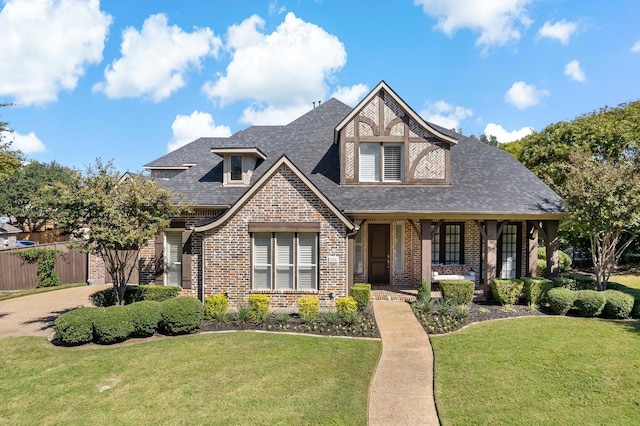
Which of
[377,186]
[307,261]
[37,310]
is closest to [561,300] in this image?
[377,186]

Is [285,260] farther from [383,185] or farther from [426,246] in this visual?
[383,185]

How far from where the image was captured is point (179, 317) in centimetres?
1109

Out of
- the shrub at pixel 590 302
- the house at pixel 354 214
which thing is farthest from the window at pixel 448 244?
the shrub at pixel 590 302

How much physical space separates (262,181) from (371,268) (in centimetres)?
734

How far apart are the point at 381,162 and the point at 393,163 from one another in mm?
613

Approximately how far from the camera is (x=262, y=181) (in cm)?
1324

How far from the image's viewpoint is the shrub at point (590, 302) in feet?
40.3

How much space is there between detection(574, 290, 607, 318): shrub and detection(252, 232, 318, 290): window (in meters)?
9.40

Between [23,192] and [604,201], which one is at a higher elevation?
[23,192]

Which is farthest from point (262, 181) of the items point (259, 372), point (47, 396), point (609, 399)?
point (609, 399)

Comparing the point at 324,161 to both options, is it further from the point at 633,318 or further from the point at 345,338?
the point at 633,318

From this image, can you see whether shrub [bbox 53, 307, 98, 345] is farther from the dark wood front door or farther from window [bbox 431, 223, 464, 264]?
window [bbox 431, 223, 464, 264]

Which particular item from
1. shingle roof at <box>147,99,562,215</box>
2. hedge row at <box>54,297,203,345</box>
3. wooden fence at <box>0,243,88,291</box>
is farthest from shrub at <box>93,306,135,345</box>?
wooden fence at <box>0,243,88,291</box>

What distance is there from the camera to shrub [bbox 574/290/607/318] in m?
12.3
